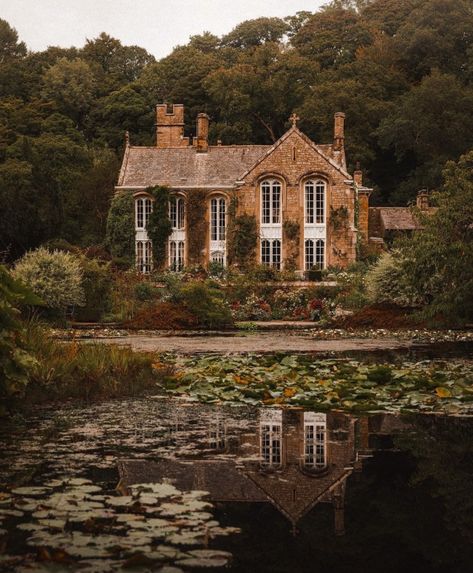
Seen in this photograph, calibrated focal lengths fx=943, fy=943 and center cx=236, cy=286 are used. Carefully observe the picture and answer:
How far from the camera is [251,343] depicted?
23750 millimetres

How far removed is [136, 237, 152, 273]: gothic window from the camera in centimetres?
4991

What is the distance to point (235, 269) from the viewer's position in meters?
46.8

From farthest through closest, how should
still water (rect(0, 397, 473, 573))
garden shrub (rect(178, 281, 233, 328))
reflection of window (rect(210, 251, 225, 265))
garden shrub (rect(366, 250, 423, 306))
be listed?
reflection of window (rect(210, 251, 225, 265)) → garden shrub (rect(178, 281, 233, 328)) → garden shrub (rect(366, 250, 423, 306)) → still water (rect(0, 397, 473, 573))

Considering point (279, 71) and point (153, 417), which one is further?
point (279, 71)

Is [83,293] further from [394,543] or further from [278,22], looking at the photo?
[278,22]

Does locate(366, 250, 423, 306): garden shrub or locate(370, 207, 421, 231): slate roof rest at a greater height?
locate(370, 207, 421, 231): slate roof

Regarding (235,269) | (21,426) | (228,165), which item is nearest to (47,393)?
(21,426)

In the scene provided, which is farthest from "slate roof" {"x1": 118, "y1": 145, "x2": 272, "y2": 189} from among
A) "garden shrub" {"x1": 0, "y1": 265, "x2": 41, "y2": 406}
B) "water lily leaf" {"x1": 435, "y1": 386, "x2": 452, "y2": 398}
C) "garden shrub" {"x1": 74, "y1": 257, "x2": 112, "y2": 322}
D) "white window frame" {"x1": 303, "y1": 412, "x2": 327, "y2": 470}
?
"garden shrub" {"x1": 0, "y1": 265, "x2": 41, "y2": 406}

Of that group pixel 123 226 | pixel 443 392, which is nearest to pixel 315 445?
pixel 443 392

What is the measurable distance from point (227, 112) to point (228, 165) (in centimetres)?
2338

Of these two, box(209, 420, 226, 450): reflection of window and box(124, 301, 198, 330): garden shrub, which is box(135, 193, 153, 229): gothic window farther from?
box(209, 420, 226, 450): reflection of window

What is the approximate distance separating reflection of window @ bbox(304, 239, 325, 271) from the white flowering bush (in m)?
19.2

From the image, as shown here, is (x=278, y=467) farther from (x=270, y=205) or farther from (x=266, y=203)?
(x=266, y=203)

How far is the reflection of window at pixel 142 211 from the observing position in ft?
164
